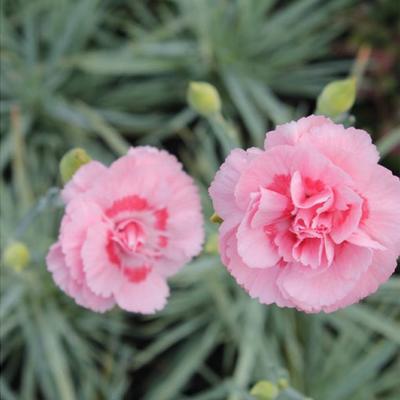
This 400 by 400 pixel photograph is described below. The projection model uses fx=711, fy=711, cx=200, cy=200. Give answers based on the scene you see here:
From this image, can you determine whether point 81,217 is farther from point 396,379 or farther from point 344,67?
point 344,67

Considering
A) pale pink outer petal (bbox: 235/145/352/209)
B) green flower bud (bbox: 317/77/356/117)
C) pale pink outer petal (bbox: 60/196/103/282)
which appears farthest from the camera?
green flower bud (bbox: 317/77/356/117)

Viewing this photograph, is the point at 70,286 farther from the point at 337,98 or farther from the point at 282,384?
the point at 337,98

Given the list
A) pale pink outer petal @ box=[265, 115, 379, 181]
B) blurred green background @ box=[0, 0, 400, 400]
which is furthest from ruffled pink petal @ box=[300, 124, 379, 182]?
blurred green background @ box=[0, 0, 400, 400]

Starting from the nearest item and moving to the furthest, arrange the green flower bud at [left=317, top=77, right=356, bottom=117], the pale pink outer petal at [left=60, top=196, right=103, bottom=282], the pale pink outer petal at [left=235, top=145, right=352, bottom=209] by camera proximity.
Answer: the pale pink outer petal at [left=235, top=145, right=352, bottom=209], the pale pink outer petal at [left=60, top=196, right=103, bottom=282], the green flower bud at [left=317, top=77, right=356, bottom=117]

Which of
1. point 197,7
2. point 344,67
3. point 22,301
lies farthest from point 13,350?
point 344,67

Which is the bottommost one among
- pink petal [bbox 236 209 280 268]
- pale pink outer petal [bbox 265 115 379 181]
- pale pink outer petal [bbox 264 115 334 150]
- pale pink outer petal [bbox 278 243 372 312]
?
pale pink outer petal [bbox 278 243 372 312]

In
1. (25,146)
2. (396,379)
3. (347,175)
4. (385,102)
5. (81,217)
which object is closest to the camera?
(347,175)

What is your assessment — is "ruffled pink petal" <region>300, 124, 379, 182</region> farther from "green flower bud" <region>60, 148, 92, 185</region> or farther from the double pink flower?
"green flower bud" <region>60, 148, 92, 185</region>

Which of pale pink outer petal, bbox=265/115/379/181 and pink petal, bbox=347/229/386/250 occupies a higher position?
pale pink outer petal, bbox=265/115/379/181
